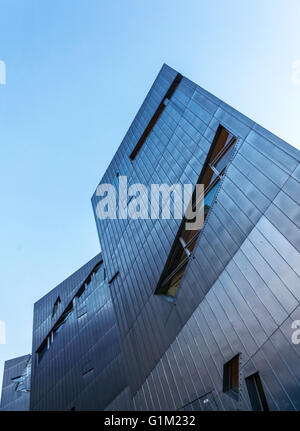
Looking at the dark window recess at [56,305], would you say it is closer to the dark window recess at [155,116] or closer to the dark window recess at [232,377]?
the dark window recess at [155,116]

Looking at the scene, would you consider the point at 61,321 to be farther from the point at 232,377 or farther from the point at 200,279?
the point at 232,377

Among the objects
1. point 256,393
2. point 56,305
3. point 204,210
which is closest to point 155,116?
point 204,210

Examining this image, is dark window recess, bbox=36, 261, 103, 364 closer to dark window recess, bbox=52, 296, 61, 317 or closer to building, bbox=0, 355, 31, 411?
dark window recess, bbox=52, 296, 61, 317

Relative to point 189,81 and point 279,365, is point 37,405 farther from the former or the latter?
point 189,81

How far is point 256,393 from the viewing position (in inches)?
251

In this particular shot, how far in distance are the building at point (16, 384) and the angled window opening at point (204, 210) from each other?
33.3m

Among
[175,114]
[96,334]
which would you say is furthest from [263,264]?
[96,334]

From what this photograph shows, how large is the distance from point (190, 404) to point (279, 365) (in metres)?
4.55

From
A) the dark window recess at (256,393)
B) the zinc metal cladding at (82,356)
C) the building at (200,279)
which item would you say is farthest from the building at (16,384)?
the dark window recess at (256,393)

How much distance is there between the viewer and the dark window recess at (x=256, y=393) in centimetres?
617

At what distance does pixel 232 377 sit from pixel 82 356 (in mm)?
19338

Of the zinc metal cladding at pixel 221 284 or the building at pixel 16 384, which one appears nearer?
the zinc metal cladding at pixel 221 284

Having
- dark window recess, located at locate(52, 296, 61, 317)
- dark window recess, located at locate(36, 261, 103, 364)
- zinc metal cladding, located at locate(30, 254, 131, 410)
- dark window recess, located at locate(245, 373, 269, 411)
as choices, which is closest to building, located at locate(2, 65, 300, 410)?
dark window recess, located at locate(245, 373, 269, 411)

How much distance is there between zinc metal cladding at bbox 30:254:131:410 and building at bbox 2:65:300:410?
0.52ft
